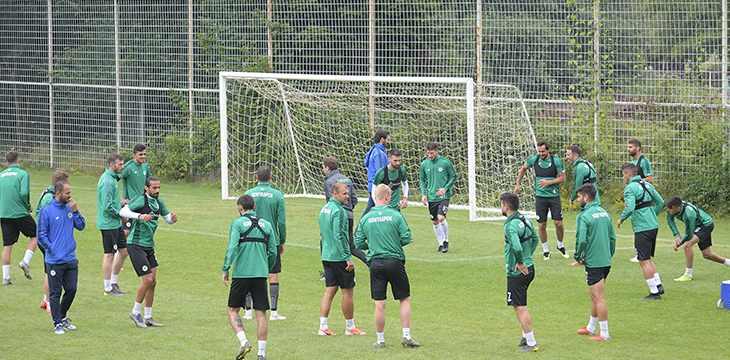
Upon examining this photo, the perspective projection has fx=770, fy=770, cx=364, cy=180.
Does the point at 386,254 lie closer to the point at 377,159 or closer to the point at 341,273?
the point at 341,273

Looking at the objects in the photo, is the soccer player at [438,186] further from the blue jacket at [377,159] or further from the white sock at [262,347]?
the white sock at [262,347]

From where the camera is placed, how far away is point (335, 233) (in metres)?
8.49

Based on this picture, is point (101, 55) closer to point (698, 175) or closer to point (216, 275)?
point (216, 275)

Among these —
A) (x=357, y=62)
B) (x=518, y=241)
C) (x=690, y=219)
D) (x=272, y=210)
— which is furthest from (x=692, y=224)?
(x=357, y=62)

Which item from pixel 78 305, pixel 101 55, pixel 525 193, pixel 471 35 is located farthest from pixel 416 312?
pixel 101 55

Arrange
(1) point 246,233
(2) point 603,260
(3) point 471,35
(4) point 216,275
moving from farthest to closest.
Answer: (3) point 471,35 → (4) point 216,275 → (2) point 603,260 → (1) point 246,233

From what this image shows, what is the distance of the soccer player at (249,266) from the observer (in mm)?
7680

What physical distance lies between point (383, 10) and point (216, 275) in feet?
38.0

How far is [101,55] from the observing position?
24.8 meters

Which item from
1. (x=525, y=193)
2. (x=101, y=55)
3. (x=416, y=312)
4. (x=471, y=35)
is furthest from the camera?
(x=101, y=55)

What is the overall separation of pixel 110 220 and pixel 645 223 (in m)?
7.27

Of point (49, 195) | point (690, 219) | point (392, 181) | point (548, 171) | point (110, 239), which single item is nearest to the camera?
point (49, 195)

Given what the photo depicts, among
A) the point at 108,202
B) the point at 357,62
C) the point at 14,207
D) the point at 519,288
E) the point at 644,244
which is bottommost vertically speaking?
the point at 519,288

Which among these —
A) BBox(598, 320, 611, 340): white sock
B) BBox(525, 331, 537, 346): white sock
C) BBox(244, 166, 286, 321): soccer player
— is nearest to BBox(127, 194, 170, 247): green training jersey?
BBox(244, 166, 286, 321): soccer player
